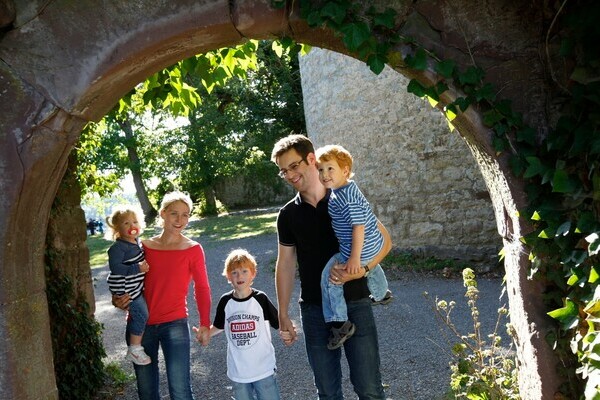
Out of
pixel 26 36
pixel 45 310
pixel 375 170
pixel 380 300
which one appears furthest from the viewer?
pixel 375 170

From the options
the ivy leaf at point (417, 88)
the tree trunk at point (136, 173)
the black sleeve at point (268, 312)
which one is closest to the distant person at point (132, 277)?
the black sleeve at point (268, 312)

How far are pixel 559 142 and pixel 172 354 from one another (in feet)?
7.81

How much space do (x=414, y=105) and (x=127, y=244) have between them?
22.8 feet

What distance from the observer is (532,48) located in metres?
2.81

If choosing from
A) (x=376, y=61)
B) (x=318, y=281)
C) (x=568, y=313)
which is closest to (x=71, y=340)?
(x=318, y=281)

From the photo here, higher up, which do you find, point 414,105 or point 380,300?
point 414,105

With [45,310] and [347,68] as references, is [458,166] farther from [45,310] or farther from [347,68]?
[45,310]

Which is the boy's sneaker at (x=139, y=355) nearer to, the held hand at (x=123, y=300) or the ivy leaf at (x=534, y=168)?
the held hand at (x=123, y=300)

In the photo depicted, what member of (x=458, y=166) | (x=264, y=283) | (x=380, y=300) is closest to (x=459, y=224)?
(x=458, y=166)

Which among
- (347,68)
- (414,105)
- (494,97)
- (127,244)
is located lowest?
(127,244)

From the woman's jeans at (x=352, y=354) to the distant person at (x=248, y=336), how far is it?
32 centimetres

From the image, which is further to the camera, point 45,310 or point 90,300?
Answer: point 90,300

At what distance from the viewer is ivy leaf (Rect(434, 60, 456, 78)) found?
9.02 feet

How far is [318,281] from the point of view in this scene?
3.25 m
